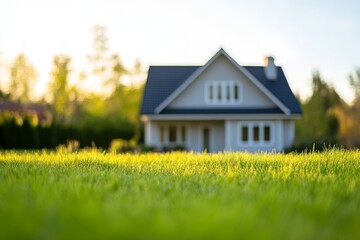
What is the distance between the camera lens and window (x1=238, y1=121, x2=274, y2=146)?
31000 millimetres

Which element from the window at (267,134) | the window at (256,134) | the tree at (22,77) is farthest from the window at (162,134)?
the tree at (22,77)

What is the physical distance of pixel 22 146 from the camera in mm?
37781

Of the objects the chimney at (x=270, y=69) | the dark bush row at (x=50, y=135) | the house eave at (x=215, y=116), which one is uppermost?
the chimney at (x=270, y=69)

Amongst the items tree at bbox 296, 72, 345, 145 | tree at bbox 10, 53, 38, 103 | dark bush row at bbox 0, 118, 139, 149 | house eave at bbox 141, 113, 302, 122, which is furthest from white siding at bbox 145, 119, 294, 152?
tree at bbox 10, 53, 38, 103

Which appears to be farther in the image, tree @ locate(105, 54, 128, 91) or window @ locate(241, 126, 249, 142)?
tree @ locate(105, 54, 128, 91)

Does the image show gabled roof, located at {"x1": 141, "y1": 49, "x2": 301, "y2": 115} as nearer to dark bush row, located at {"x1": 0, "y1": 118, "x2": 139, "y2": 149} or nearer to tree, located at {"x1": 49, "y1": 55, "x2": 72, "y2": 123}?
dark bush row, located at {"x1": 0, "y1": 118, "x2": 139, "y2": 149}

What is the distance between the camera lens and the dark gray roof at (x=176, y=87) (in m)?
30.7

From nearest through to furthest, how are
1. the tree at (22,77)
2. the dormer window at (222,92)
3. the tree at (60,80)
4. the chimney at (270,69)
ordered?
the dormer window at (222,92)
the chimney at (270,69)
the tree at (60,80)
the tree at (22,77)

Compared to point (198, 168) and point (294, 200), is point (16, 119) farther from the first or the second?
point (294, 200)

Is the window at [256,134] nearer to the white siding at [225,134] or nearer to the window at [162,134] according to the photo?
the white siding at [225,134]

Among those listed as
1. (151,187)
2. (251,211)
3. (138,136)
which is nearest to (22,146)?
(138,136)

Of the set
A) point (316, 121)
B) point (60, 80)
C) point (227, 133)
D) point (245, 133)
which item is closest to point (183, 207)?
point (227, 133)

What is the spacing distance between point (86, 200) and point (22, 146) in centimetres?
3421

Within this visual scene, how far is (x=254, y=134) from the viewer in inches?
1228
